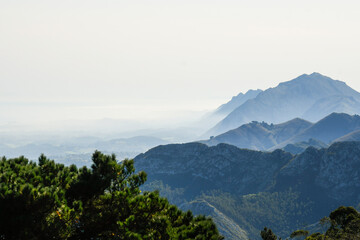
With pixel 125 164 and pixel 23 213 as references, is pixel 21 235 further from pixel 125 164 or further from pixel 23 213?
pixel 125 164

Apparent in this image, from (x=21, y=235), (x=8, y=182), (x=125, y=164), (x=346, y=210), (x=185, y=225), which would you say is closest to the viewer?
(x=21, y=235)

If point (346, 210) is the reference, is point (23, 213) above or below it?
above

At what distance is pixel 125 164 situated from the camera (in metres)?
36.5

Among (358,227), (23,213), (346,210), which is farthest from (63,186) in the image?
(346,210)

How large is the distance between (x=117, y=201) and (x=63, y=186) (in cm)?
625

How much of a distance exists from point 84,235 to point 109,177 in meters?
6.26

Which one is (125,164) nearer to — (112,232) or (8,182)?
(112,232)

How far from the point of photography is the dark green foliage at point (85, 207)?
24781 mm

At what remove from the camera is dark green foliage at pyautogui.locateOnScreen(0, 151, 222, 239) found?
24.8 m

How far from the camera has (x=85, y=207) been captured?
106ft

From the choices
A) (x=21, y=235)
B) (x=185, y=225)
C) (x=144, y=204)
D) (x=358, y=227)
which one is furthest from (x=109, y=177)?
(x=358, y=227)

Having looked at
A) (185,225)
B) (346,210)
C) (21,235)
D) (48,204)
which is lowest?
(346,210)

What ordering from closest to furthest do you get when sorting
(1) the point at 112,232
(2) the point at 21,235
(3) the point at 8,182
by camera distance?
(2) the point at 21,235 < (3) the point at 8,182 < (1) the point at 112,232

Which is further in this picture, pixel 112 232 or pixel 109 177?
pixel 109 177
